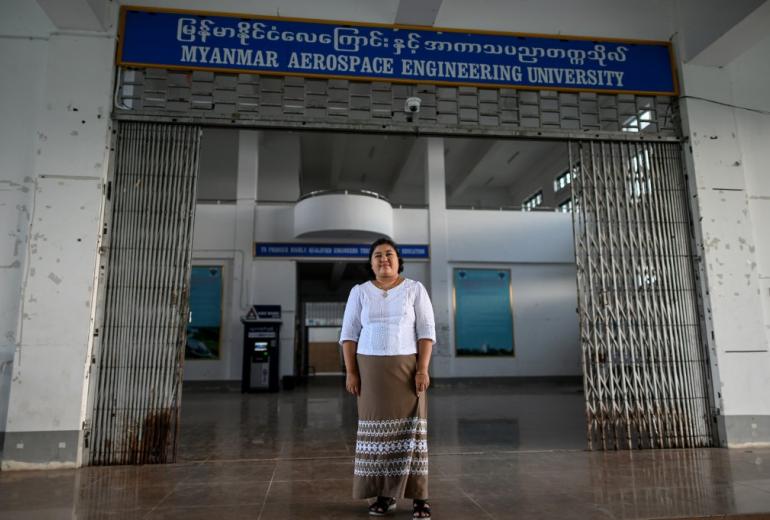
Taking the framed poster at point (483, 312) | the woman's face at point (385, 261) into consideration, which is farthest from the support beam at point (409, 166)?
the woman's face at point (385, 261)

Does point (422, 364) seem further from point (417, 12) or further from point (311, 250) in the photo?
point (311, 250)

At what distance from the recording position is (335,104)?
439 cm

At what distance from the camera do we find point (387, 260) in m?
2.81

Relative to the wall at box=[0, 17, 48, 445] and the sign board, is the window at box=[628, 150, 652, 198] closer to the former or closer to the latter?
the wall at box=[0, 17, 48, 445]

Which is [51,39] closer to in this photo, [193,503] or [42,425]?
[42,425]

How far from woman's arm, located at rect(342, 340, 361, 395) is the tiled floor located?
2.00 ft

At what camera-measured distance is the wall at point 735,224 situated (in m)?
4.30

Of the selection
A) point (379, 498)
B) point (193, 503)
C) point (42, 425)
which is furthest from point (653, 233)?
point (42, 425)

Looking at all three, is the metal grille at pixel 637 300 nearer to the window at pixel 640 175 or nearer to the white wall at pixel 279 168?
the window at pixel 640 175

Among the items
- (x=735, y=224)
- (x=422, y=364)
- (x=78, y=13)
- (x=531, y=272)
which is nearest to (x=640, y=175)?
(x=735, y=224)

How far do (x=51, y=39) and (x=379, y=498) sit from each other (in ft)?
13.5

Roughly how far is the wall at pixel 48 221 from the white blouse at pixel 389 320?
2.19 metres

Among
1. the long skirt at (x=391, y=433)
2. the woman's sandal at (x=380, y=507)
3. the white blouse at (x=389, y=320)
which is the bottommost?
the woman's sandal at (x=380, y=507)

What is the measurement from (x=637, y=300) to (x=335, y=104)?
3104 millimetres
